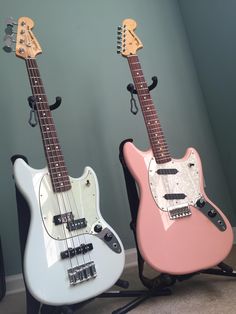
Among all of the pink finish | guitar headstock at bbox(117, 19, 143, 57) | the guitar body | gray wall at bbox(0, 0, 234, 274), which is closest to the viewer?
the guitar body

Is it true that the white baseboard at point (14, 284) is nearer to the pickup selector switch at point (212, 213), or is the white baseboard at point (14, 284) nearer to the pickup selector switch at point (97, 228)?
the pickup selector switch at point (97, 228)

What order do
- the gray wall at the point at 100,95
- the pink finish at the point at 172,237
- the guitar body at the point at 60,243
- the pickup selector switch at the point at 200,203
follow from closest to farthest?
the guitar body at the point at 60,243 → the pink finish at the point at 172,237 → the pickup selector switch at the point at 200,203 → the gray wall at the point at 100,95

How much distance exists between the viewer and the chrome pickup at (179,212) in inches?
36.4

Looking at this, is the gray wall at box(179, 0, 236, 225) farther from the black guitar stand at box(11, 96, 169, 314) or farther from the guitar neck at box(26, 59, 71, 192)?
the guitar neck at box(26, 59, 71, 192)

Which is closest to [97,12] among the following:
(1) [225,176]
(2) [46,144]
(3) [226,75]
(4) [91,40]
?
(4) [91,40]

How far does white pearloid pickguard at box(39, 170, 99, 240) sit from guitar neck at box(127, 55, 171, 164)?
0.88 ft

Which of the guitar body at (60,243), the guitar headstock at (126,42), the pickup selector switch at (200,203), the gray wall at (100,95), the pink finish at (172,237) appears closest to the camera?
the guitar body at (60,243)

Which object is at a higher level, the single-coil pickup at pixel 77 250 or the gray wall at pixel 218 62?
the gray wall at pixel 218 62

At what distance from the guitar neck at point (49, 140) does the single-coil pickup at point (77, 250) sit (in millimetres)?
190

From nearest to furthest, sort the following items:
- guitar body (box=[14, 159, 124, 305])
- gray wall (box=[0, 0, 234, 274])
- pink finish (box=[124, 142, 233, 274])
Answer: guitar body (box=[14, 159, 124, 305]), pink finish (box=[124, 142, 233, 274]), gray wall (box=[0, 0, 234, 274])

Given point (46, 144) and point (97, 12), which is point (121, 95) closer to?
point (97, 12)

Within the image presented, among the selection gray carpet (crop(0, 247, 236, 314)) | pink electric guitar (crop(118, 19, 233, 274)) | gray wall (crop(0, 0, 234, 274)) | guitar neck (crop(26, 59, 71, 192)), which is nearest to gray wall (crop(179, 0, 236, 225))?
gray wall (crop(0, 0, 234, 274))

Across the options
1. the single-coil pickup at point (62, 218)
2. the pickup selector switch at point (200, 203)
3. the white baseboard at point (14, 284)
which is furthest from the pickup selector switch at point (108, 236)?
the white baseboard at point (14, 284)

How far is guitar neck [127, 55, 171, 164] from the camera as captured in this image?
A: 3.34 feet
